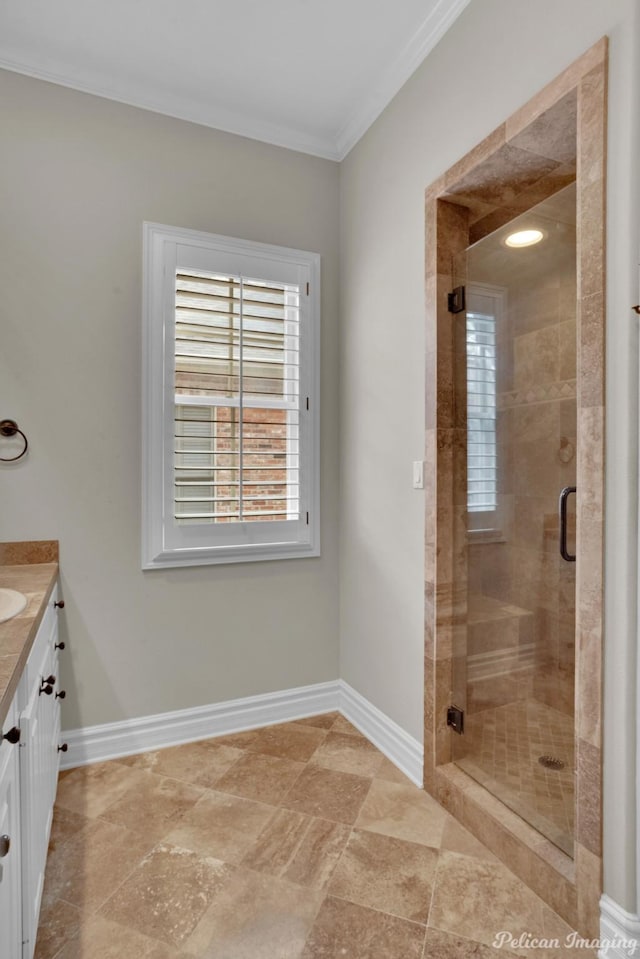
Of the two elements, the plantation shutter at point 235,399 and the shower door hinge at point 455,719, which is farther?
the plantation shutter at point 235,399

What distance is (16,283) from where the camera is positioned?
2.17 metres

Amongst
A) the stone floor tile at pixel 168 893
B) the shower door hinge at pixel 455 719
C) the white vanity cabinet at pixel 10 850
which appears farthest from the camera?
the shower door hinge at pixel 455 719

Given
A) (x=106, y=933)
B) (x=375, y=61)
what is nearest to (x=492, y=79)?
(x=375, y=61)

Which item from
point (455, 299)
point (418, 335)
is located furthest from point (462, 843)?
point (455, 299)

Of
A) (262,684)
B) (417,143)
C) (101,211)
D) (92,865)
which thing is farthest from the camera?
(262,684)

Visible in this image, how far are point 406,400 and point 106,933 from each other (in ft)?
6.71

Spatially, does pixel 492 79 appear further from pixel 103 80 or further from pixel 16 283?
pixel 16 283

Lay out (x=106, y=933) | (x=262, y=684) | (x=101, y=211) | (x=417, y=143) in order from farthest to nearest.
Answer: (x=262, y=684)
(x=101, y=211)
(x=417, y=143)
(x=106, y=933)

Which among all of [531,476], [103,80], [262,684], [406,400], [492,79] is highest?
[103,80]

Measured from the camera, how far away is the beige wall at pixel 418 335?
129cm

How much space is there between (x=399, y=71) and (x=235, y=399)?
1.57 metres

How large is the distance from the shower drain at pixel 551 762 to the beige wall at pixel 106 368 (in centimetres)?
130

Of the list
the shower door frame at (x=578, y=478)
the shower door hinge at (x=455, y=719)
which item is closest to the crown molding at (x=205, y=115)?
the shower door frame at (x=578, y=478)

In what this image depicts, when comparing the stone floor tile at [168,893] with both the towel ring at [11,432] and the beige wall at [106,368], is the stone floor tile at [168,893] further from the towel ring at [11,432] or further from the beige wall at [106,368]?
the towel ring at [11,432]
